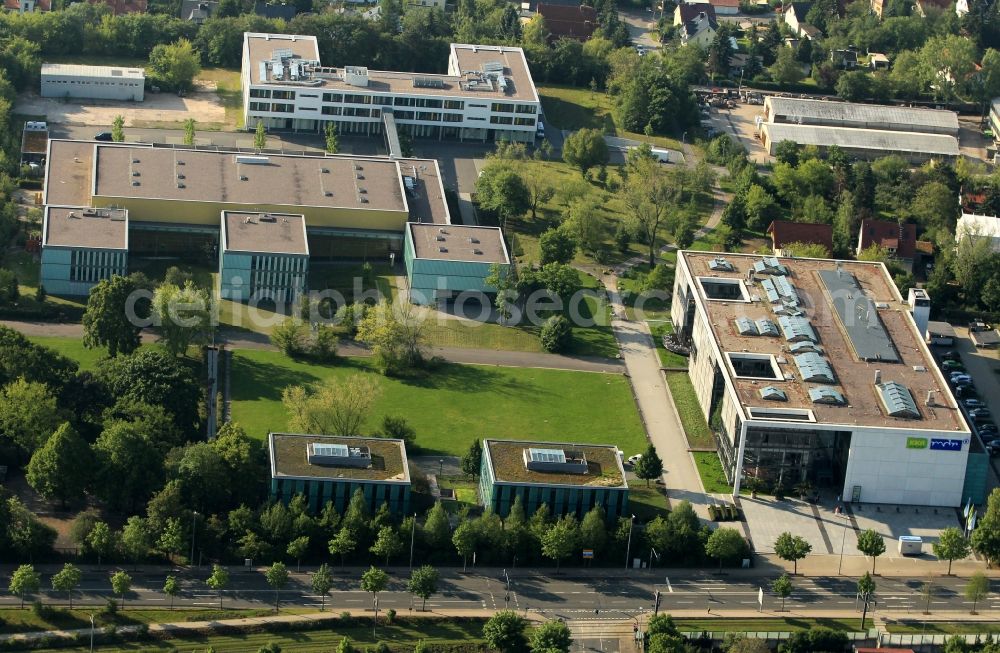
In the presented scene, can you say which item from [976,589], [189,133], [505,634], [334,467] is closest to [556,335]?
[334,467]

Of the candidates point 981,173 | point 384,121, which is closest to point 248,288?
point 384,121

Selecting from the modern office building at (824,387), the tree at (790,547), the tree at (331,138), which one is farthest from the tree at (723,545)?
the tree at (331,138)

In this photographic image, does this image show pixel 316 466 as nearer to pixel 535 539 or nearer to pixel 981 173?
pixel 535 539

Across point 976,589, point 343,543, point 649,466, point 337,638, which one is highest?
point 649,466

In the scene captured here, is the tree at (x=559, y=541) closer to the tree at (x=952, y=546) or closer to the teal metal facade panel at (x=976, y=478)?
the tree at (x=952, y=546)

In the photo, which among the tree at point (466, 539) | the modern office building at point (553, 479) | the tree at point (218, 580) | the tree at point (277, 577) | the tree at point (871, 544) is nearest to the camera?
the tree at point (218, 580)

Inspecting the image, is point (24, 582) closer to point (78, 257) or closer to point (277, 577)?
point (277, 577)
